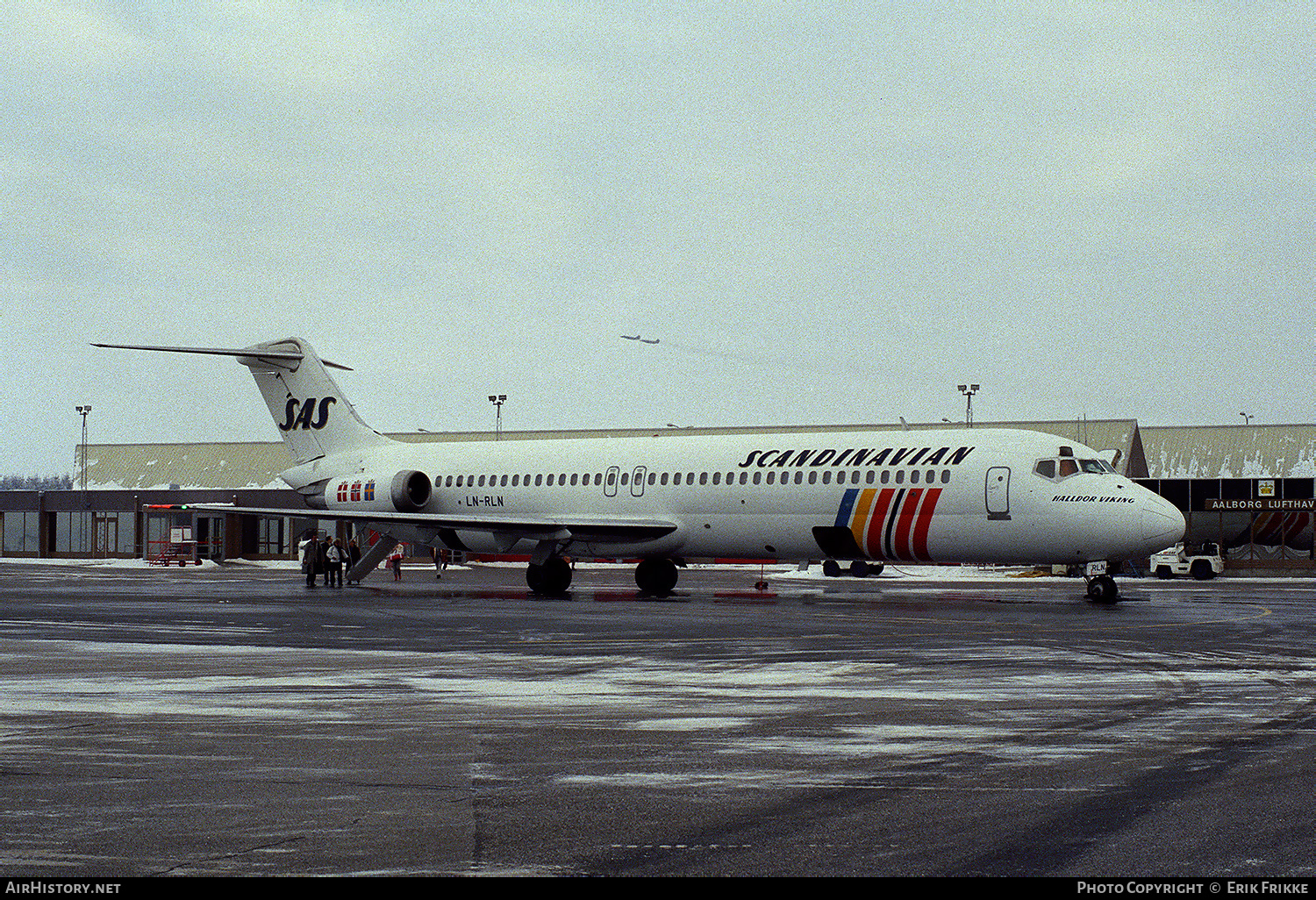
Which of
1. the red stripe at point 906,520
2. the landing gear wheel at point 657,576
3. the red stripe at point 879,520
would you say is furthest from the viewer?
the landing gear wheel at point 657,576

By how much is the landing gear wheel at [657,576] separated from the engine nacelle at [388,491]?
7.21m

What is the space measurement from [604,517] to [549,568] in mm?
2003

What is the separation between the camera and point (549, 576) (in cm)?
3588

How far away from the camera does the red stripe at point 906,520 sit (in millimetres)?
31281

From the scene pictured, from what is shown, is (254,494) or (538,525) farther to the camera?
(254,494)

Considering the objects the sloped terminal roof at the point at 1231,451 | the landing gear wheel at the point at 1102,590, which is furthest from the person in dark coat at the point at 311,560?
the sloped terminal roof at the point at 1231,451

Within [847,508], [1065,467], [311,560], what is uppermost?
[1065,467]

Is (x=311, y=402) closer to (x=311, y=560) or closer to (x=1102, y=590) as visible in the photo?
(x=311, y=560)

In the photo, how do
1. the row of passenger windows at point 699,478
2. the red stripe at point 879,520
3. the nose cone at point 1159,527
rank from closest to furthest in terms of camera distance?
1. the nose cone at point 1159,527
2. the red stripe at point 879,520
3. the row of passenger windows at point 699,478

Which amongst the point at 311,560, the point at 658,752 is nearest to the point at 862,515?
the point at 311,560

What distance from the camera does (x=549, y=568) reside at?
36.0 meters

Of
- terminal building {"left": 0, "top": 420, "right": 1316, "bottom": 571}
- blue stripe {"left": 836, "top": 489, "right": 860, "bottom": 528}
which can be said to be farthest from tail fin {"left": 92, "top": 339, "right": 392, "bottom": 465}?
terminal building {"left": 0, "top": 420, "right": 1316, "bottom": 571}

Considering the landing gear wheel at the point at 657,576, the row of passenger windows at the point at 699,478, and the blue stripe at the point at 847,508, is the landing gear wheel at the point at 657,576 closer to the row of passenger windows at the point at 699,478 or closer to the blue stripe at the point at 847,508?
the row of passenger windows at the point at 699,478

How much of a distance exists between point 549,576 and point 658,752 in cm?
2597
